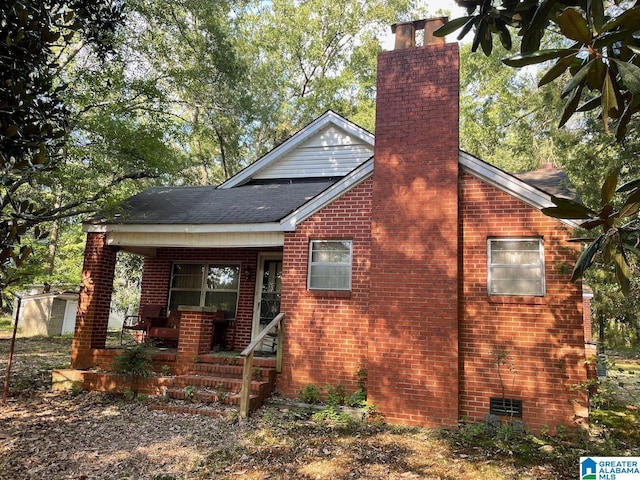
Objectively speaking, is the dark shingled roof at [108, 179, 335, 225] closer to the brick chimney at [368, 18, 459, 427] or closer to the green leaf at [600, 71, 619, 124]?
the brick chimney at [368, 18, 459, 427]

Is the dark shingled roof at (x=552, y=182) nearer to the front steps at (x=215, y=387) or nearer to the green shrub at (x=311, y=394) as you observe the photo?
the green shrub at (x=311, y=394)

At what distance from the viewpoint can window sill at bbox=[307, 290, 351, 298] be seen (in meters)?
7.86

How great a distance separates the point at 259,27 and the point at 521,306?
26983 millimetres

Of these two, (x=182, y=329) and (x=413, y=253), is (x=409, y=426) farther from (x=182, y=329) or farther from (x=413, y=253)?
(x=182, y=329)

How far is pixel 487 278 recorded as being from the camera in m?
6.98

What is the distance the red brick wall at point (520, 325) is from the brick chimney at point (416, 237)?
339 mm

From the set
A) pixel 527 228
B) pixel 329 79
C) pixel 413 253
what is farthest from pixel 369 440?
pixel 329 79

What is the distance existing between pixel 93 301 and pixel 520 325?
8526mm

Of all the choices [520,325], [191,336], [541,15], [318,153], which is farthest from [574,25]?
[318,153]

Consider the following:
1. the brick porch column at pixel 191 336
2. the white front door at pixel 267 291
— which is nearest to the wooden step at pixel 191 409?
the brick porch column at pixel 191 336

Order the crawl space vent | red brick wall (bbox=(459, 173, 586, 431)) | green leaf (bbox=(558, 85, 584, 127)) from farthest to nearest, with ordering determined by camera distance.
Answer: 1. the crawl space vent
2. red brick wall (bbox=(459, 173, 586, 431))
3. green leaf (bbox=(558, 85, 584, 127))

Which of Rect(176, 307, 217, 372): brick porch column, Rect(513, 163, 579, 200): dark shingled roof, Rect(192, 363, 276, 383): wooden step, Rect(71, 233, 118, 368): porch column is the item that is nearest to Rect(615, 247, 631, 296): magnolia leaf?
Rect(513, 163, 579, 200): dark shingled roof

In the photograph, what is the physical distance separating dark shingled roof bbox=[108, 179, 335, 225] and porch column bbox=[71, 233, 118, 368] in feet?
2.68

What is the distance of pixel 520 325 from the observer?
668cm
